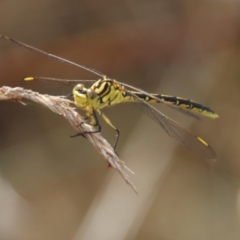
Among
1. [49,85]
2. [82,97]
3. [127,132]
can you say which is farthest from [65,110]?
[127,132]

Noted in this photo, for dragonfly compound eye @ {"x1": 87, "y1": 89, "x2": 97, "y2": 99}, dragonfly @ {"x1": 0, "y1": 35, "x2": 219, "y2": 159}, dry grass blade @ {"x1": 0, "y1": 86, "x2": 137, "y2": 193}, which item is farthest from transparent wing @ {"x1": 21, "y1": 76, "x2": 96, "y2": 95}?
dry grass blade @ {"x1": 0, "y1": 86, "x2": 137, "y2": 193}

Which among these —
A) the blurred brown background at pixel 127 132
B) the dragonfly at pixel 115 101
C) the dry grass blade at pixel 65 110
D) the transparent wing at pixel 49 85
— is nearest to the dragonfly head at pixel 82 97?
the dragonfly at pixel 115 101

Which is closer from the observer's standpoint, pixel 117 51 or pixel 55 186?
pixel 55 186

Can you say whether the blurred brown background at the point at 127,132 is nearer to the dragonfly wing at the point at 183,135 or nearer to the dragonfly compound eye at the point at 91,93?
the dragonfly wing at the point at 183,135

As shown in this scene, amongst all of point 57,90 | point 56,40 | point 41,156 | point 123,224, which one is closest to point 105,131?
point 41,156

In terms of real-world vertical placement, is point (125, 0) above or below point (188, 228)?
above

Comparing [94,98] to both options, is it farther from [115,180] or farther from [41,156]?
[41,156]

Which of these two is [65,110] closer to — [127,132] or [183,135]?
[183,135]

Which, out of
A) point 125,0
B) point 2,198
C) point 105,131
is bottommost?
point 2,198

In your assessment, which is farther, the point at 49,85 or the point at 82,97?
the point at 49,85
